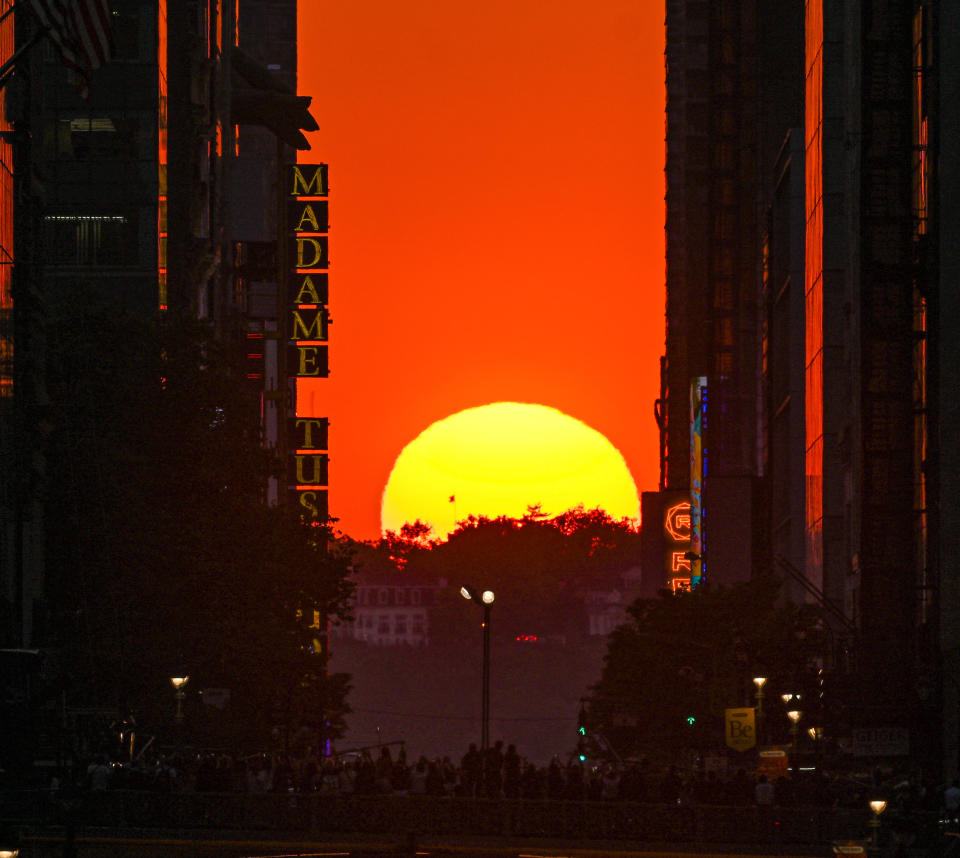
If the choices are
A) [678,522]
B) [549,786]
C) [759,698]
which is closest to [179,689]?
[549,786]

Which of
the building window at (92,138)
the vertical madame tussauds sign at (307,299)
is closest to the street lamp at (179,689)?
the building window at (92,138)

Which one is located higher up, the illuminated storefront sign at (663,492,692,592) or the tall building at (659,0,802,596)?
the tall building at (659,0,802,596)

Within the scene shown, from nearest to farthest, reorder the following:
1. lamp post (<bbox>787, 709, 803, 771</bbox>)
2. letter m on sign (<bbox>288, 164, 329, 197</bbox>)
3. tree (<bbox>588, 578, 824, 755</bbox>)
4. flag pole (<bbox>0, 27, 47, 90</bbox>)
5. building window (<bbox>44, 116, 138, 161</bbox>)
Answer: flag pole (<bbox>0, 27, 47, 90</bbox>)
lamp post (<bbox>787, 709, 803, 771</bbox>)
tree (<bbox>588, 578, 824, 755</bbox>)
building window (<bbox>44, 116, 138, 161</bbox>)
letter m on sign (<bbox>288, 164, 329, 197</bbox>)

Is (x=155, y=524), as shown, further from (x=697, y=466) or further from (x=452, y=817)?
(x=697, y=466)

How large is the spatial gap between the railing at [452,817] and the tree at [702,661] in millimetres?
32033

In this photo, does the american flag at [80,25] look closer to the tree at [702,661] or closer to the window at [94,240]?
the tree at [702,661]

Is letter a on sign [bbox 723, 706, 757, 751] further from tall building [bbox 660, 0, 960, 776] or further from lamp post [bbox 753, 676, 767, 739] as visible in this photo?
lamp post [bbox 753, 676, 767, 739]

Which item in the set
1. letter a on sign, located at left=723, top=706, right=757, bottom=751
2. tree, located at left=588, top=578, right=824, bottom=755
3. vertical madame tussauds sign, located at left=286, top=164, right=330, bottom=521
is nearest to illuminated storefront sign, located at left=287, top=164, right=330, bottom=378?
vertical madame tussauds sign, located at left=286, top=164, right=330, bottom=521

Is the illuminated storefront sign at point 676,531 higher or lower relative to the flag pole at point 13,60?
higher

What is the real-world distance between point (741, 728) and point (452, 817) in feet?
82.1

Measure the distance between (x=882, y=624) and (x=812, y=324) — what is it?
30.5m

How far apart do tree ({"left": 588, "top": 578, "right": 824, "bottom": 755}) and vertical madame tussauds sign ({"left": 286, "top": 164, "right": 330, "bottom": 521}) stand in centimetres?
3029

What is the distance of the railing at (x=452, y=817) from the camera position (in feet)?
158

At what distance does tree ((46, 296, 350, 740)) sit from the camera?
63.5 m
